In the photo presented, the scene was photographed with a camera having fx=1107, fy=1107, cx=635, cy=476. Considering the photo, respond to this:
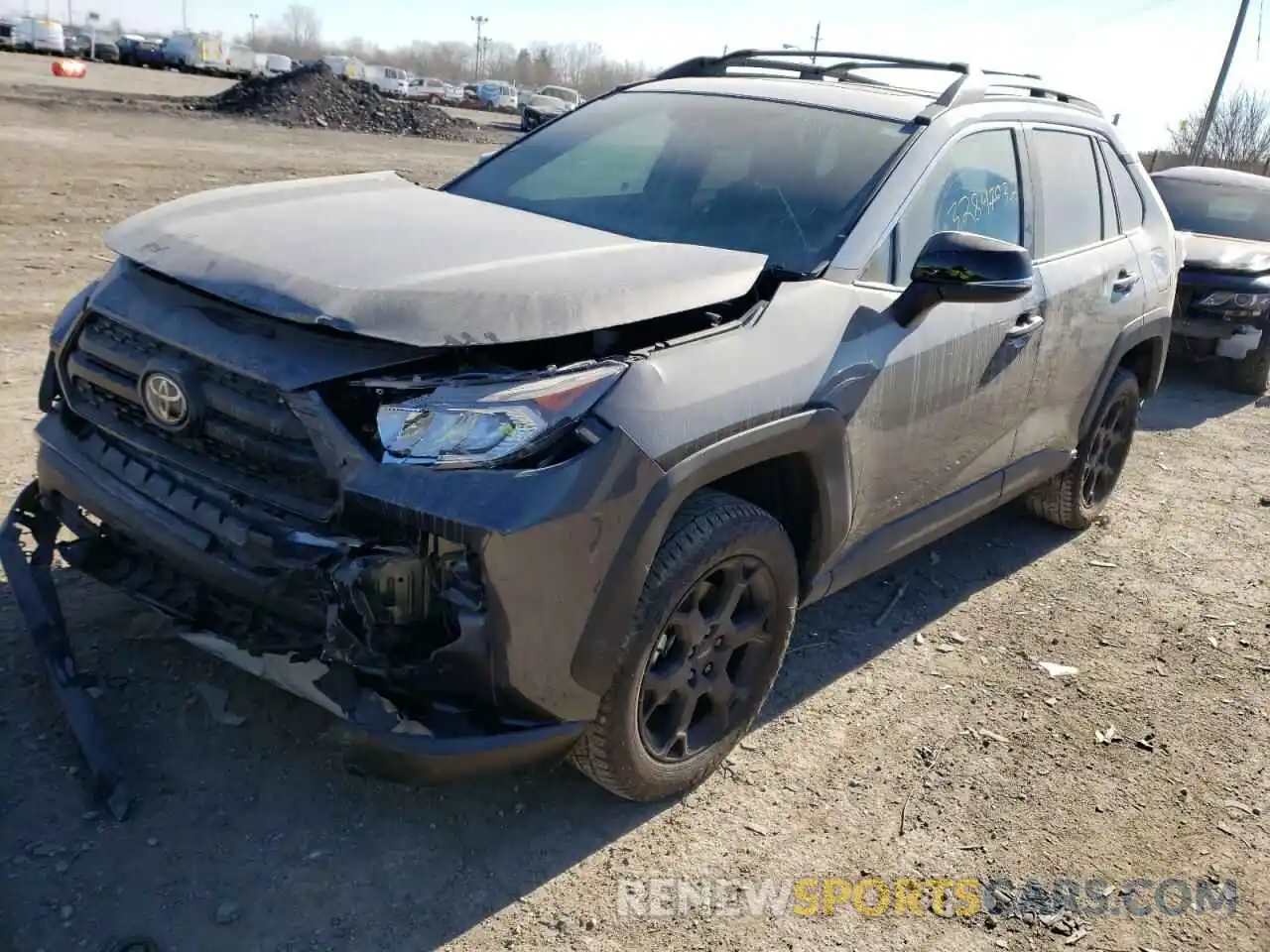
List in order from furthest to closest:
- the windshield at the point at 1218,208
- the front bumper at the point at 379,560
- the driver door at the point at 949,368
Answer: the windshield at the point at 1218,208 < the driver door at the point at 949,368 < the front bumper at the point at 379,560

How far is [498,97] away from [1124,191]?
5918 cm

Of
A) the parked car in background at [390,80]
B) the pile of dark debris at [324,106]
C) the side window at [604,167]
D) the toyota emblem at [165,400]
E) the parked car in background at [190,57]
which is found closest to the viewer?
the toyota emblem at [165,400]

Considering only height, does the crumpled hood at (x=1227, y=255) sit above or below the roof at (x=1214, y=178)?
below

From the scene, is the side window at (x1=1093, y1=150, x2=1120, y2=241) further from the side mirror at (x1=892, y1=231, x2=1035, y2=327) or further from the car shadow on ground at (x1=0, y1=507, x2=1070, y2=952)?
the car shadow on ground at (x1=0, y1=507, x2=1070, y2=952)

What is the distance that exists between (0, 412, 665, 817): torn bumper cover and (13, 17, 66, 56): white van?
206 ft


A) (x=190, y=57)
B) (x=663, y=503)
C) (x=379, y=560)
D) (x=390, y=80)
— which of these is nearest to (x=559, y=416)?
(x=663, y=503)

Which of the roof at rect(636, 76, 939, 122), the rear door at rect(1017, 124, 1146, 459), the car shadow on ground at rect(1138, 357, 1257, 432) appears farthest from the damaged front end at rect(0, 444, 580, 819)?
the car shadow on ground at rect(1138, 357, 1257, 432)

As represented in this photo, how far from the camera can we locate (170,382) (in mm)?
2664

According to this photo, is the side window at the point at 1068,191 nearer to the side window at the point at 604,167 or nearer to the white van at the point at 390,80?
the side window at the point at 604,167

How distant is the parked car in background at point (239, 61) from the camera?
61131 millimetres

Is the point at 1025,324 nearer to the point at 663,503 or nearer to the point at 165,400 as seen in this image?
the point at 663,503

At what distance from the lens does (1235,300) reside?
8602mm

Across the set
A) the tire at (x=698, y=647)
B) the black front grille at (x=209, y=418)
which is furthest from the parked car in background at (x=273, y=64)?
the tire at (x=698, y=647)

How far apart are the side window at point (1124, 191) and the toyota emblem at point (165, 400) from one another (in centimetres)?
393
